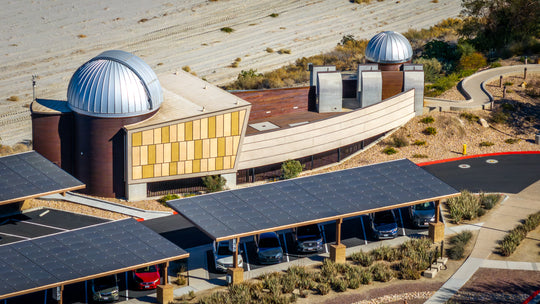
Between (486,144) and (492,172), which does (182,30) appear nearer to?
(486,144)

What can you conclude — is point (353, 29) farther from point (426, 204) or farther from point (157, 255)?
point (157, 255)

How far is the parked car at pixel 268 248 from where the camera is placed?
147 ft

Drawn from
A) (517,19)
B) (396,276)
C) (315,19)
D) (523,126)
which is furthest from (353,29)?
(396,276)

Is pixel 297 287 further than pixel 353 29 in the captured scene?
No

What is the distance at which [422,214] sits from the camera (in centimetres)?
4934

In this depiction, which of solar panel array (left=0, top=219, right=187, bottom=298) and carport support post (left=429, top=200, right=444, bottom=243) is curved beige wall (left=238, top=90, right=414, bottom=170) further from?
solar panel array (left=0, top=219, right=187, bottom=298)

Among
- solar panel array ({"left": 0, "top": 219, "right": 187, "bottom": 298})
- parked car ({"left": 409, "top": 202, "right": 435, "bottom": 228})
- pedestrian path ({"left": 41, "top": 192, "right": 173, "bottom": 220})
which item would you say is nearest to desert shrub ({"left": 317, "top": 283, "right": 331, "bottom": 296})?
solar panel array ({"left": 0, "top": 219, "right": 187, "bottom": 298})

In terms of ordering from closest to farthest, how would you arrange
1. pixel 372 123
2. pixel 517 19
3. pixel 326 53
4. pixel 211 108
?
pixel 211 108 < pixel 372 123 < pixel 517 19 < pixel 326 53

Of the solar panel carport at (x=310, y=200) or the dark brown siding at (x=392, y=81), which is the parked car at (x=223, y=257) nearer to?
the solar panel carport at (x=310, y=200)

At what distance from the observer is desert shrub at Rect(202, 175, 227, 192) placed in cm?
5391

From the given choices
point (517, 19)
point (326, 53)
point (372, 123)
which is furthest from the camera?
point (326, 53)

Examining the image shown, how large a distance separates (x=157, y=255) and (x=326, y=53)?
53.0 meters

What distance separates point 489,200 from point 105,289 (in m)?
25.1

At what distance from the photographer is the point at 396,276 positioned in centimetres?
4356
